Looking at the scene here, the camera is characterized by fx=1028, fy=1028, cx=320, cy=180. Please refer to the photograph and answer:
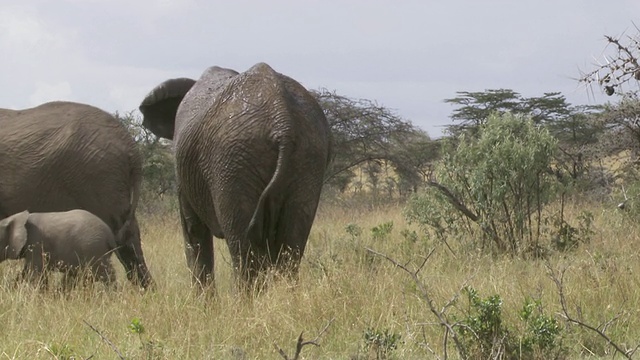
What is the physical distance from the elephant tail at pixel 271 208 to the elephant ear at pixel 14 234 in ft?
6.24

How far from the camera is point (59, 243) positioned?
23.0 feet

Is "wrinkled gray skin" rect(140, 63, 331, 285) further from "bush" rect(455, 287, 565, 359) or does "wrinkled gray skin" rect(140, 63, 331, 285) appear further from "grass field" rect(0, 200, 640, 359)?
"bush" rect(455, 287, 565, 359)

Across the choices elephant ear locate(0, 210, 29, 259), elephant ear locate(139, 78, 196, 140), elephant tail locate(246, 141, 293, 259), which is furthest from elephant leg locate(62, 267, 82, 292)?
elephant ear locate(139, 78, 196, 140)

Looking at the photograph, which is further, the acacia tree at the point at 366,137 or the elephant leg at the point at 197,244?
the acacia tree at the point at 366,137

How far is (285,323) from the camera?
17.2ft

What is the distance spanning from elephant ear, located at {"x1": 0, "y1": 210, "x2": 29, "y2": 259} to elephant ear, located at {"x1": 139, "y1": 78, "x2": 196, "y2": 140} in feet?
4.45

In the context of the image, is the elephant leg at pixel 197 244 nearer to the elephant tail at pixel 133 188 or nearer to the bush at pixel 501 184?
the elephant tail at pixel 133 188

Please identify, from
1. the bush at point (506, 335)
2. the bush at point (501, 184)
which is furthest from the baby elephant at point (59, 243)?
the bush at point (501, 184)

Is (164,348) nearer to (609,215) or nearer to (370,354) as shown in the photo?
(370,354)

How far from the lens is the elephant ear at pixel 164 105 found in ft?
25.6

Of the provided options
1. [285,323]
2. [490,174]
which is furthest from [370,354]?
[490,174]

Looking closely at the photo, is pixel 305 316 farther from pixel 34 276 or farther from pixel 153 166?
pixel 153 166

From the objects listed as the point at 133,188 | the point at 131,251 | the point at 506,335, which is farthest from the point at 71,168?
the point at 506,335

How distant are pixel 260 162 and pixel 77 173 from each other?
2684 millimetres
